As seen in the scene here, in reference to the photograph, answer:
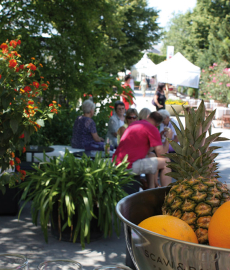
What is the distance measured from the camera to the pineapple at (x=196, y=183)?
102 centimetres

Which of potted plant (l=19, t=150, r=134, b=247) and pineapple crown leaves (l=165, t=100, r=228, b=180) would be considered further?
potted plant (l=19, t=150, r=134, b=247)

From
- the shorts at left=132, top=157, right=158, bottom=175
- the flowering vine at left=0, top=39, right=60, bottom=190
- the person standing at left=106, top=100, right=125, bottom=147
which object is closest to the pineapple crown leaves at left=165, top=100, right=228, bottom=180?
the flowering vine at left=0, top=39, right=60, bottom=190

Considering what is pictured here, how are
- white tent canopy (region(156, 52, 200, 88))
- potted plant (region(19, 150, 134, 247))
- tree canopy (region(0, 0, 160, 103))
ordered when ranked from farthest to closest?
white tent canopy (region(156, 52, 200, 88))
tree canopy (region(0, 0, 160, 103))
potted plant (region(19, 150, 134, 247))

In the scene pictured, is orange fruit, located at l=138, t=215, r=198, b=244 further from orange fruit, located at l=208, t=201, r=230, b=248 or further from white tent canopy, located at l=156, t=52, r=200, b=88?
white tent canopy, located at l=156, t=52, r=200, b=88

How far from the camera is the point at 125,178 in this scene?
4.26 m

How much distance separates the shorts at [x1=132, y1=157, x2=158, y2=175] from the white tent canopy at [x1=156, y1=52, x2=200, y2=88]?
1176 centimetres

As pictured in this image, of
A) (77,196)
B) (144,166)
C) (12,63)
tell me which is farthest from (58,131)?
(12,63)

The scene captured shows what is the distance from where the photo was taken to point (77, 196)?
3967mm

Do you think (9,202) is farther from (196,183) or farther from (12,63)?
(196,183)

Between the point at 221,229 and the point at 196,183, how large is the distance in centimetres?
31

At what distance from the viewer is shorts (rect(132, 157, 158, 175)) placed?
5.31 m

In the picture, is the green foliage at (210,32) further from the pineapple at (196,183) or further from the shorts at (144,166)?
the pineapple at (196,183)

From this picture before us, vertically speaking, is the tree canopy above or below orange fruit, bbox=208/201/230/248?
above

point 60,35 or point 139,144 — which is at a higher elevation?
point 60,35
